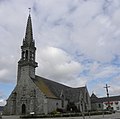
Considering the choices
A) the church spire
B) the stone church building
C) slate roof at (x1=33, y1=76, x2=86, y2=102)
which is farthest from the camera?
the church spire

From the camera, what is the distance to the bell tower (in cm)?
5306

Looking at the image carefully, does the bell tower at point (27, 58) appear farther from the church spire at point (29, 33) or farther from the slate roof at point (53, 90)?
the slate roof at point (53, 90)

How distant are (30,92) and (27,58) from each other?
347 inches

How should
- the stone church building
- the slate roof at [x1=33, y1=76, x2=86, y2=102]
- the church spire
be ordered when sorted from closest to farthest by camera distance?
the stone church building → the slate roof at [x1=33, y1=76, x2=86, y2=102] → the church spire

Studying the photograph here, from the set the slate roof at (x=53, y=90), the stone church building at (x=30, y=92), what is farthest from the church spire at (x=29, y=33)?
the slate roof at (x=53, y=90)

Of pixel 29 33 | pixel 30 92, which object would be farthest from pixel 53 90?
pixel 29 33

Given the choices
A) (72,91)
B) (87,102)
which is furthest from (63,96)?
(87,102)

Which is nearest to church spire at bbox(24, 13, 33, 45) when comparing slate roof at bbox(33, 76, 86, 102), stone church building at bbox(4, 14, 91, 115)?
stone church building at bbox(4, 14, 91, 115)

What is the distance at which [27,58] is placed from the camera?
53.8 metres

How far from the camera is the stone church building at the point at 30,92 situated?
164 feet

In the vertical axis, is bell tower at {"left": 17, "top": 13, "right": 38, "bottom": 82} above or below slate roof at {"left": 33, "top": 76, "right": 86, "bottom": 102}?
above

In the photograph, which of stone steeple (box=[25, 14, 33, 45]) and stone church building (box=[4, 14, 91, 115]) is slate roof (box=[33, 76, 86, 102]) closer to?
stone church building (box=[4, 14, 91, 115])

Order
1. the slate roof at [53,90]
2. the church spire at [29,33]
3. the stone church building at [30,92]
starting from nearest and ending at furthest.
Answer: the stone church building at [30,92] → the slate roof at [53,90] → the church spire at [29,33]

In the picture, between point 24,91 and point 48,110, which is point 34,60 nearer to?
point 24,91
